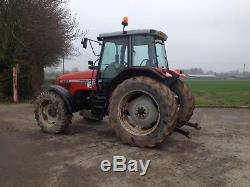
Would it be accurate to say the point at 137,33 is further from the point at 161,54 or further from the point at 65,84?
the point at 65,84

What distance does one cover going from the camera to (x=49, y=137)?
21.5ft

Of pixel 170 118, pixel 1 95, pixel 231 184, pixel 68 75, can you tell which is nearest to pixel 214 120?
pixel 170 118

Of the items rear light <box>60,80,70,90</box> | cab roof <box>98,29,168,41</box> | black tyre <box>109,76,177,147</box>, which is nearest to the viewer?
black tyre <box>109,76,177,147</box>

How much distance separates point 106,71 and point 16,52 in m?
8.86

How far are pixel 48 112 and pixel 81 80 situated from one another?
101 centimetres

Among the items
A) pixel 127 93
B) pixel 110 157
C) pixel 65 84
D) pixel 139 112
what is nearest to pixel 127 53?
pixel 127 93

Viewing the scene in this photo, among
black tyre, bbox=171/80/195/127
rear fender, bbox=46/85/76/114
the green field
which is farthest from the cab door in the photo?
the green field

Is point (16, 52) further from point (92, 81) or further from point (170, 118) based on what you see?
point (170, 118)

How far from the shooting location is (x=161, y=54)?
6.70 meters

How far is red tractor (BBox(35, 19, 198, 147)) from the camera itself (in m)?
5.61

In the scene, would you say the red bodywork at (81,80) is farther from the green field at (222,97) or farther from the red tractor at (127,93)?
the green field at (222,97)

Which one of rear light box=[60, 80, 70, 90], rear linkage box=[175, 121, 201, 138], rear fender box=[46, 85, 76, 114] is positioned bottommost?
rear linkage box=[175, 121, 201, 138]

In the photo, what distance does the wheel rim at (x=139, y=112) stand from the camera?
584cm

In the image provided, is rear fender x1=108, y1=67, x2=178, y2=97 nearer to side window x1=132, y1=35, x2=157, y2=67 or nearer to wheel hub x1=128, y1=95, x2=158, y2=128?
side window x1=132, y1=35, x2=157, y2=67
